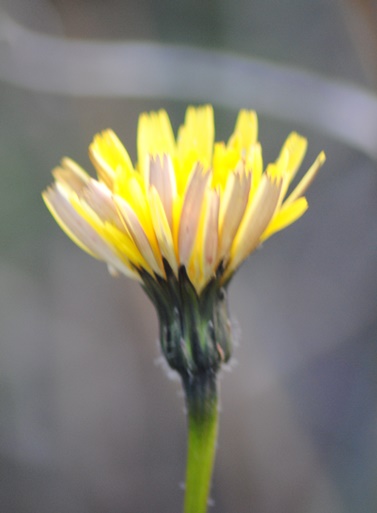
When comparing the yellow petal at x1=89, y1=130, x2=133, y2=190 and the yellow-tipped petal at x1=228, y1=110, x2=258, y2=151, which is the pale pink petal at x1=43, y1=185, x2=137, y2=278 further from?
the yellow-tipped petal at x1=228, y1=110, x2=258, y2=151

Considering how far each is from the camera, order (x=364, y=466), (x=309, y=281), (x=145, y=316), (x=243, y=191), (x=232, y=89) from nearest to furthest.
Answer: (x=243, y=191), (x=364, y=466), (x=232, y=89), (x=145, y=316), (x=309, y=281)

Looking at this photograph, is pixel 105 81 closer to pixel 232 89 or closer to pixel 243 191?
pixel 232 89

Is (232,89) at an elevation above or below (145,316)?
above

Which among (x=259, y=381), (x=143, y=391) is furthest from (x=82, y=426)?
(x=259, y=381)

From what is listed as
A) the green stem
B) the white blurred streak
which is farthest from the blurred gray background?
the green stem

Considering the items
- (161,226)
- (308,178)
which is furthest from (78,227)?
(308,178)

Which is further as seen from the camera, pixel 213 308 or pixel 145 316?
pixel 145 316

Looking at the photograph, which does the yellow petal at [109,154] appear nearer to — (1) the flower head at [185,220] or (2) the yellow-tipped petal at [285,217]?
(1) the flower head at [185,220]
